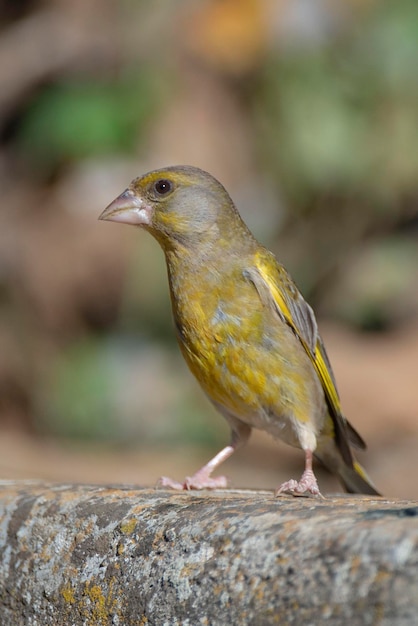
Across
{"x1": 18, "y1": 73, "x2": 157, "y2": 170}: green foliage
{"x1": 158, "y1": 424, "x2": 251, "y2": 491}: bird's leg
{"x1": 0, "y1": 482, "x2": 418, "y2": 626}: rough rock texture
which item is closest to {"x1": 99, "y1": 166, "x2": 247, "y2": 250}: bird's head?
{"x1": 158, "y1": 424, "x2": 251, "y2": 491}: bird's leg

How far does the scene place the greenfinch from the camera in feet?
14.3

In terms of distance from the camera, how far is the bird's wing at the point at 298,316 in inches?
179

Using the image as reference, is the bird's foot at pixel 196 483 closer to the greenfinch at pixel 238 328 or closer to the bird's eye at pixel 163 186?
the greenfinch at pixel 238 328

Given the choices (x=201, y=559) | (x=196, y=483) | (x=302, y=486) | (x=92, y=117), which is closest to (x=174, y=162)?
(x=92, y=117)

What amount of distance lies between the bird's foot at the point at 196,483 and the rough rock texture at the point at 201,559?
572 mm

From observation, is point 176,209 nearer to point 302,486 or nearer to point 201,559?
point 302,486

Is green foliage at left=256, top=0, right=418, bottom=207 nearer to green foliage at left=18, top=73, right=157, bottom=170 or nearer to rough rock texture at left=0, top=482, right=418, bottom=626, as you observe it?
green foliage at left=18, top=73, right=157, bottom=170

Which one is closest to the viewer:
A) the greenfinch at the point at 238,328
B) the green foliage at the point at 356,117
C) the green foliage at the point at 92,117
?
the greenfinch at the point at 238,328

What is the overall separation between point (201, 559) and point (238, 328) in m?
1.55

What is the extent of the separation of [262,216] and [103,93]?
217 centimetres

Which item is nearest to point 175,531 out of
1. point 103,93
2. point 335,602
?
point 335,602

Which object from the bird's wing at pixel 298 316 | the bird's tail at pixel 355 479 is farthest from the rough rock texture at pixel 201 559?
the bird's tail at pixel 355 479

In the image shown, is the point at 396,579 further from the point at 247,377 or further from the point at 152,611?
the point at 247,377

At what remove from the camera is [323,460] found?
16.5 ft
